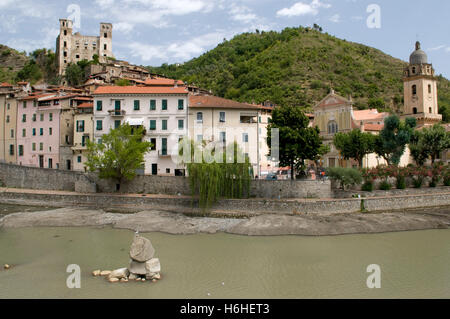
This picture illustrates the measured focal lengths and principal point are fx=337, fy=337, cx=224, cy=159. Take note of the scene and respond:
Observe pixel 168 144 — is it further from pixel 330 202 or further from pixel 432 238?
pixel 432 238

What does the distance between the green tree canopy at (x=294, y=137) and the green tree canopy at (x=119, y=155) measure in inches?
529

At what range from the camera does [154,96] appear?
37.9 m

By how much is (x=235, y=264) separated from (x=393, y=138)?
31.8 metres

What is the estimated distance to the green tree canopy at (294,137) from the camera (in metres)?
32.2

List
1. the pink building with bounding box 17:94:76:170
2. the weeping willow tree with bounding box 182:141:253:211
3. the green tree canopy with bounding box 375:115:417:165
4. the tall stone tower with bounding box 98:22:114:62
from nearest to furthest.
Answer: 1. the weeping willow tree with bounding box 182:141:253:211
2. the green tree canopy with bounding box 375:115:417:165
3. the pink building with bounding box 17:94:76:170
4. the tall stone tower with bounding box 98:22:114:62

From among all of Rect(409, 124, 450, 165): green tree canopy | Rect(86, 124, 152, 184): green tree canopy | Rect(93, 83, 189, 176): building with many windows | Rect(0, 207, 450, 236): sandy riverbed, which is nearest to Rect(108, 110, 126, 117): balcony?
Rect(93, 83, 189, 176): building with many windows

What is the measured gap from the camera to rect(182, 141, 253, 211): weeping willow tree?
3033cm

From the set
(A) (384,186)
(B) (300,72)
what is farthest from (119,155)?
(B) (300,72)

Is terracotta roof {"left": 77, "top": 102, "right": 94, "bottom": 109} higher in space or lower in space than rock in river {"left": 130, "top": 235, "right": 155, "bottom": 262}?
higher

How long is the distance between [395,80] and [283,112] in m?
83.5

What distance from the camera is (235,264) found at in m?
18.6

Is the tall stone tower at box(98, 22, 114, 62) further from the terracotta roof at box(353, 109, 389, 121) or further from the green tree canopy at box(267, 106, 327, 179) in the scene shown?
the green tree canopy at box(267, 106, 327, 179)

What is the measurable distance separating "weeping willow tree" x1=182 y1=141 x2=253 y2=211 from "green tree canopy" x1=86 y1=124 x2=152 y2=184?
564 centimetres
